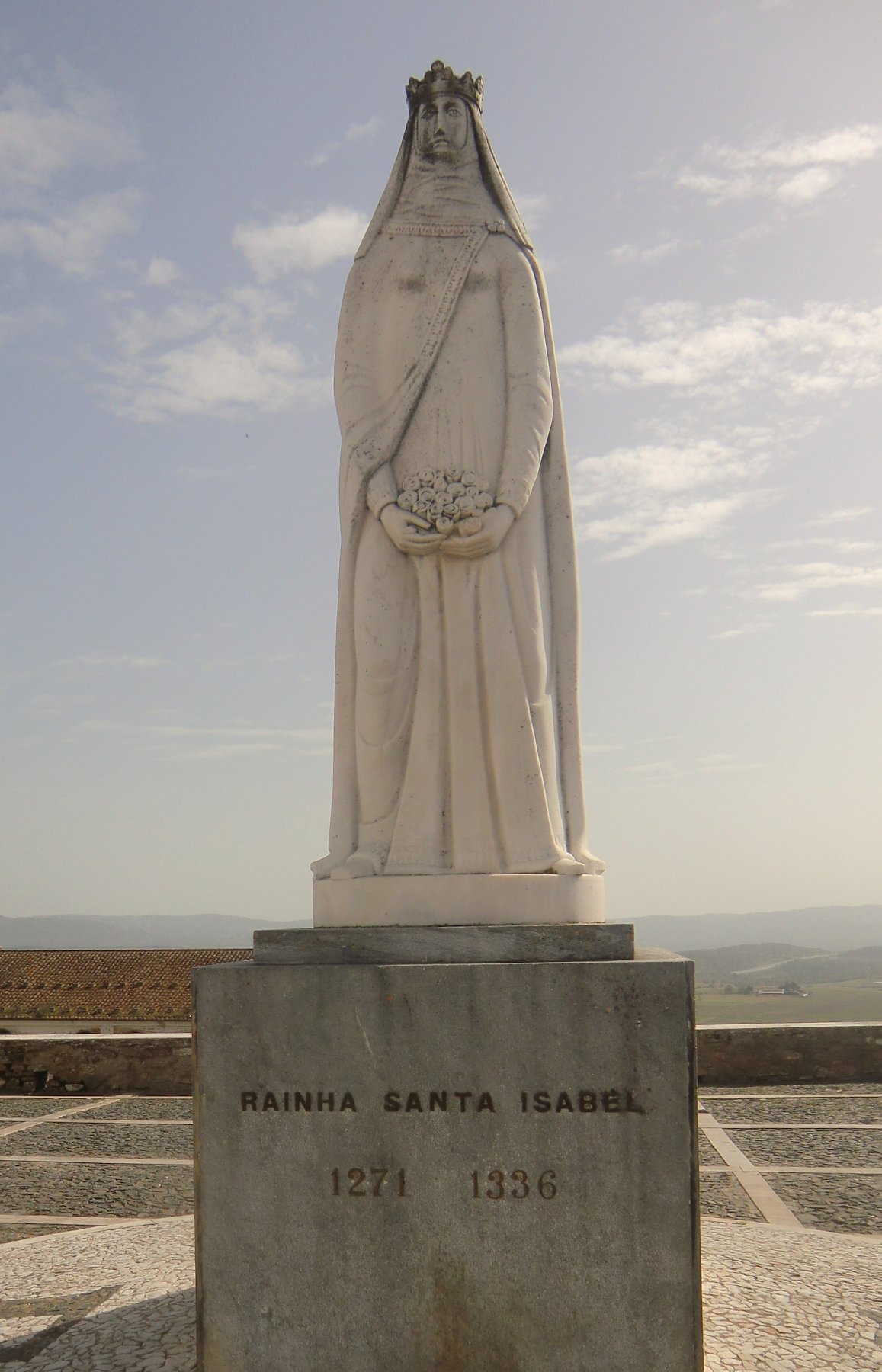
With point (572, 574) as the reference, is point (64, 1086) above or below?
below

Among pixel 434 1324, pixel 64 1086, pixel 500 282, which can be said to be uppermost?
pixel 500 282

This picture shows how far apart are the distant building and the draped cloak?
2406cm

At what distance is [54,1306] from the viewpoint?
4.89 meters

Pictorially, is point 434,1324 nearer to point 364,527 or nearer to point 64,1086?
point 364,527

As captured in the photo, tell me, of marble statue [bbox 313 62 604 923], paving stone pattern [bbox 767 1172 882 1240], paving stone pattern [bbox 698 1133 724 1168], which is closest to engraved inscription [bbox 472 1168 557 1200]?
marble statue [bbox 313 62 604 923]

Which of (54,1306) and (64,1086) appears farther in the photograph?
(64,1086)

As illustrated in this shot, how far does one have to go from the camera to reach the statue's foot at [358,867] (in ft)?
13.9

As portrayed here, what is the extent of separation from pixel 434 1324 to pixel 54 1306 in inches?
85.4

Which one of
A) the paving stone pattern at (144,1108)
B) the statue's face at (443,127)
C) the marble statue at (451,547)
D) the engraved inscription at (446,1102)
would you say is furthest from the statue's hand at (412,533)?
the paving stone pattern at (144,1108)

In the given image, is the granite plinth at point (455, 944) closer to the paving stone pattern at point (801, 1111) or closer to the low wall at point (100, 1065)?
the paving stone pattern at point (801, 1111)

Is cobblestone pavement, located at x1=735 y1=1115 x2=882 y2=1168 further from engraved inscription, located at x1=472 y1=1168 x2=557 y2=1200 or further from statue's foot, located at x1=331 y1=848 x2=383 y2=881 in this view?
statue's foot, located at x1=331 y1=848 x2=383 y2=881

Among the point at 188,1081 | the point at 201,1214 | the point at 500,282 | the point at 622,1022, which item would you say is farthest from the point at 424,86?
the point at 188,1081

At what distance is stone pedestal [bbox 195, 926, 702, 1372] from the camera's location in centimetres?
358

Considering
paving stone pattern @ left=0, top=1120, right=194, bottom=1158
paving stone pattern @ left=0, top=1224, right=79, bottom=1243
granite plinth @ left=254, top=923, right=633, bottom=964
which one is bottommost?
paving stone pattern @ left=0, top=1120, right=194, bottom=1158
